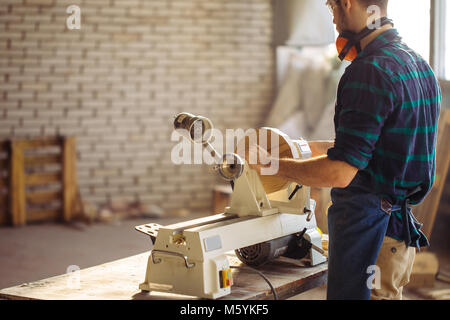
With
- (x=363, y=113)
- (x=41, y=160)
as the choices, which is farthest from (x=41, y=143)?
(x=363, y=113)

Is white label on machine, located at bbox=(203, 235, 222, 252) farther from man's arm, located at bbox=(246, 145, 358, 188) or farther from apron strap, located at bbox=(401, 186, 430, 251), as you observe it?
apron strap, located at bbox=(401, 186, 430, 251)

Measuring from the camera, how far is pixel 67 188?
623cm

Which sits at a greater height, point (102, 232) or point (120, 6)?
point (120, 6)

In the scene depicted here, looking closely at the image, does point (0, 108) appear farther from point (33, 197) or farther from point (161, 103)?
point (161, 103)

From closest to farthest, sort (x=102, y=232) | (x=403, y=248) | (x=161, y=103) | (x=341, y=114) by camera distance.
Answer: (x=341, y=114) < (x=403, y=248) < (x=102, y=232) < (x=161, y=103)

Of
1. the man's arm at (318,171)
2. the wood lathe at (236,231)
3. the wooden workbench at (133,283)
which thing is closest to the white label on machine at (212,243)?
the wood lathe at (236,231)

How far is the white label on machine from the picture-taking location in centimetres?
183

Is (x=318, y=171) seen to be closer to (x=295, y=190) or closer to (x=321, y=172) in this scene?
(x=321, y=172)

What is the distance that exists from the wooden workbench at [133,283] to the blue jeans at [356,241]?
0.26m

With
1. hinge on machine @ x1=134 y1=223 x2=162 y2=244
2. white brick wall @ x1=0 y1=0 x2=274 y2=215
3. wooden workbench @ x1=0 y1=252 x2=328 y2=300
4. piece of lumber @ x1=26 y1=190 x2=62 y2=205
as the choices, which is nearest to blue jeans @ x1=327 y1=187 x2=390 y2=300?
wooden workbench @ x1=0 y1=252 x2=328 y2=300

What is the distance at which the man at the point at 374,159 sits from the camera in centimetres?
167

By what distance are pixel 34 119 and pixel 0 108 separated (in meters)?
0.36

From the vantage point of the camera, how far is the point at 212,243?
1.85 metres
